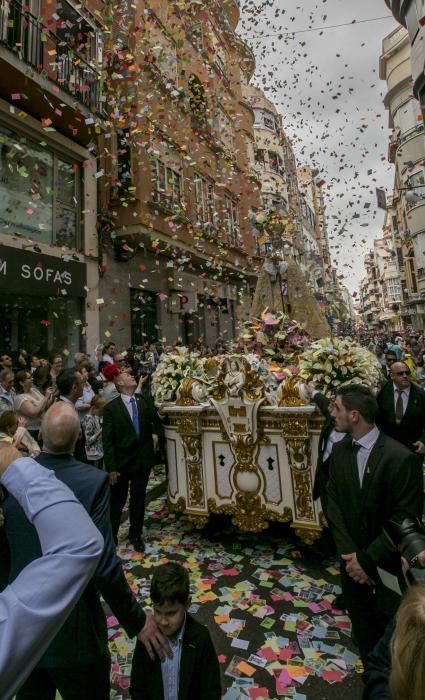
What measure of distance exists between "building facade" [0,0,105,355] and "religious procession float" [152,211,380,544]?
6068 mm

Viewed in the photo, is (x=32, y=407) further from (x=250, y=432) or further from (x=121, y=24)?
(x=121, y=24)

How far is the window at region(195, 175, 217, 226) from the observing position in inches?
615

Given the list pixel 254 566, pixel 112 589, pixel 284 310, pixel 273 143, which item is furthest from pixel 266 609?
pixel 273 143

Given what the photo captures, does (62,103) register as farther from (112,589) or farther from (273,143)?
(273,143)

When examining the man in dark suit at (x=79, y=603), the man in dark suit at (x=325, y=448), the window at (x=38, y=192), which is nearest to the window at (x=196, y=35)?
the window at (x=38, y=192)

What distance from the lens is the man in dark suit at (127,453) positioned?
4238 millimetres

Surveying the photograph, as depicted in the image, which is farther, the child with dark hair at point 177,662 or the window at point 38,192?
the window at point 38,192

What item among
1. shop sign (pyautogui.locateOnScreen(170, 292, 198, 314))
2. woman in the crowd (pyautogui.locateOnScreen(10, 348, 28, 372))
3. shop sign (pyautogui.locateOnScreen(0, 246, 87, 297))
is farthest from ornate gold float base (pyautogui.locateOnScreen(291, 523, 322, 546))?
shop sign (pyautogui.locateOnScreen(170, 292, 198, 314))

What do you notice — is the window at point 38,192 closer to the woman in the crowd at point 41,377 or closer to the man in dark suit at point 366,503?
the woman in the crowd at point 41,377

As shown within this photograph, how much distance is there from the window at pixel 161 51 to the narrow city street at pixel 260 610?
14601 millimetres

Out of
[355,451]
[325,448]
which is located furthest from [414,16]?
[355,451]

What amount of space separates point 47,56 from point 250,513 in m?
11.3

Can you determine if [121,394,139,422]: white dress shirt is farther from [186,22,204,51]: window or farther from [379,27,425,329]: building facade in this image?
[379,27,425,329]: building facade

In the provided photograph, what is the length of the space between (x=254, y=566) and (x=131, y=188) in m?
11.1
